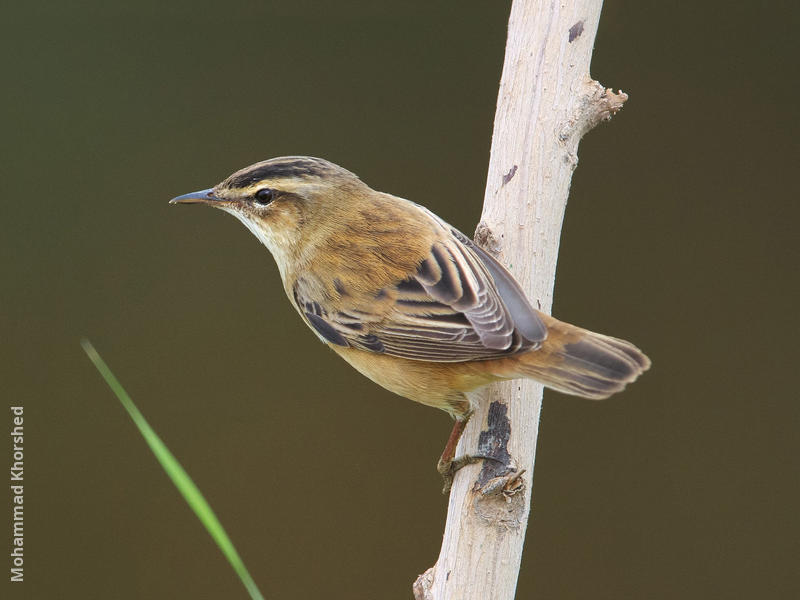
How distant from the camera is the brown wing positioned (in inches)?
96.3

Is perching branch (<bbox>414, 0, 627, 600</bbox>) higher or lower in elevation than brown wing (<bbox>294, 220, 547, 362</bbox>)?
higher

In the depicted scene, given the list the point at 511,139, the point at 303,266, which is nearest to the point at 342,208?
the point at 303,266

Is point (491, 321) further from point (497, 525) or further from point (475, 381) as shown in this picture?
point (497, 525)

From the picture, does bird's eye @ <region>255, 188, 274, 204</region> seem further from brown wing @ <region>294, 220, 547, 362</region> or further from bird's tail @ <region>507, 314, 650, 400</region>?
bird's tail @ <region>507, 314, 650, 400</region>

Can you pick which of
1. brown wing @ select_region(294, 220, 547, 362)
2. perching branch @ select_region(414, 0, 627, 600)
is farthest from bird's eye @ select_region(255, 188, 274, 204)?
perching branch @ select_region(414, 0, 627, 600)

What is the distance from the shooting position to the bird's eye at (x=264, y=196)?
10.00 ft

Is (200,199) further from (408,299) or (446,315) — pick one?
(446,315)

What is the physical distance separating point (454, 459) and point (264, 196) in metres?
1.26

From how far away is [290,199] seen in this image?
310cm

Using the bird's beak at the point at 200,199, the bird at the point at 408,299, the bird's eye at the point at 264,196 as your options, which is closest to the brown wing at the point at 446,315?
the bird at the point at 408,299

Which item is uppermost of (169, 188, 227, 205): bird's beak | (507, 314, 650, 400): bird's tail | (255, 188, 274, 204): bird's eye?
(255, 188, 274, 204): bird's eye

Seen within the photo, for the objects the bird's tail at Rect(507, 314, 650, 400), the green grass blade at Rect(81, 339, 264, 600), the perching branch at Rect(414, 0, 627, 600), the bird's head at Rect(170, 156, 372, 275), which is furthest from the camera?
the bird's head at Rect(170, 156, 372, 275)

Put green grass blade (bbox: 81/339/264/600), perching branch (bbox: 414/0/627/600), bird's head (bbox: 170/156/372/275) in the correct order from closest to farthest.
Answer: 1. green grass blade (bbox: 81/339/264/600)
2. perching branch (bbox: 414/0/627/600)
3. bird's head (bbox: 170/156/372/275)

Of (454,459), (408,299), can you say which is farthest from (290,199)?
(454,459)
